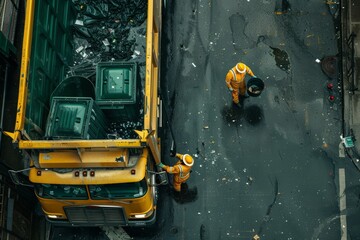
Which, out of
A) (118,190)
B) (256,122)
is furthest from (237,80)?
(118,190)

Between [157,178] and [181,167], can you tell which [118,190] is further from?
[157,178]

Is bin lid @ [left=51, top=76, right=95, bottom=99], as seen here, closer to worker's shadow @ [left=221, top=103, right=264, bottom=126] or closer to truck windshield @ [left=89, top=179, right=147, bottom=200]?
truck windshield @ [left=89, top=179, right=147, bottom=200]

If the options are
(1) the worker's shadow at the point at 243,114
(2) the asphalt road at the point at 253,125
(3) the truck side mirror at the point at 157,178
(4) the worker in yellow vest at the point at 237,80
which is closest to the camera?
(3) the truck side mirror at the point at 157,178

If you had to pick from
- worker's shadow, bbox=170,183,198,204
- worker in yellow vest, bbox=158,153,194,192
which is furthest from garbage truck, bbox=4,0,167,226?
worker's shadow, bbox=170,183,198,204

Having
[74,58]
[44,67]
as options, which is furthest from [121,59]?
[44,67]

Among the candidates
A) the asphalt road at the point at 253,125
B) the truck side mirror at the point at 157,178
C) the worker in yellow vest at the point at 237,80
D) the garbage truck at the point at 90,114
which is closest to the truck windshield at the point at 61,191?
the garbage truck at the point at 90,114

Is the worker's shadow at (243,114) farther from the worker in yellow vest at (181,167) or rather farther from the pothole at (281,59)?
the worker in yellow vest at (181,167)
